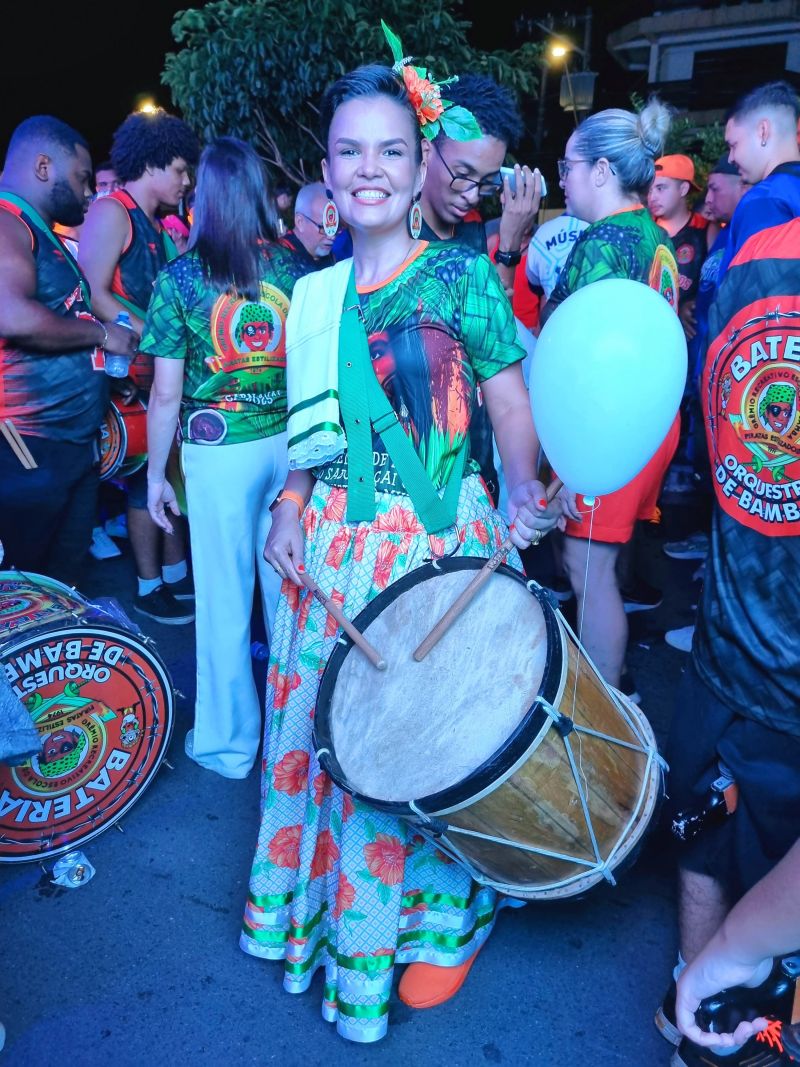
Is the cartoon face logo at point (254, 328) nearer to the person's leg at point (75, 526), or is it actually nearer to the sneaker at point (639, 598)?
the person's leg at point (75, 526)

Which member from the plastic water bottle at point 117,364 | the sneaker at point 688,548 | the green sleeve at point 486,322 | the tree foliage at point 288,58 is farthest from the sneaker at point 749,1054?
the tree foliage at point 288,58

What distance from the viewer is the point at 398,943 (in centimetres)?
205

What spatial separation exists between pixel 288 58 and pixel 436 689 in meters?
5.63

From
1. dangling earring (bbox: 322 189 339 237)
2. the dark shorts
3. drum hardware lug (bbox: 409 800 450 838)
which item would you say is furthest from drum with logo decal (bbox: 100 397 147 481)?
the dark shorts

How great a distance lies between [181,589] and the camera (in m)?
4.27

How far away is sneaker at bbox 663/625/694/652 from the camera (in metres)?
3.74

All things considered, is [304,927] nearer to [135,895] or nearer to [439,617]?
[135,895]

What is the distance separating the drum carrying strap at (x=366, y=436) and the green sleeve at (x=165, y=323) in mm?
932

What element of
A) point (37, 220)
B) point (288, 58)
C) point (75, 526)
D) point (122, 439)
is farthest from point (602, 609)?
point (288, 58)

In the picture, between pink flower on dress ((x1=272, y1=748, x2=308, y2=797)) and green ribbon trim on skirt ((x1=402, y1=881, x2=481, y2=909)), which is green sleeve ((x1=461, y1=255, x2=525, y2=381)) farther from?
green ribbon trim on skirt ((x1=402, y1=881, x2=481, y2=909))

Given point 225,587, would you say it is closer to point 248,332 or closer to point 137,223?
point 248,332

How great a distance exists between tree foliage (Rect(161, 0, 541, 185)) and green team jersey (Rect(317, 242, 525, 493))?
4.65m

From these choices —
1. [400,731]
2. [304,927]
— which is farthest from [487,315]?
[304,927]

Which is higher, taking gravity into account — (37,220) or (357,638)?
(37,220)
